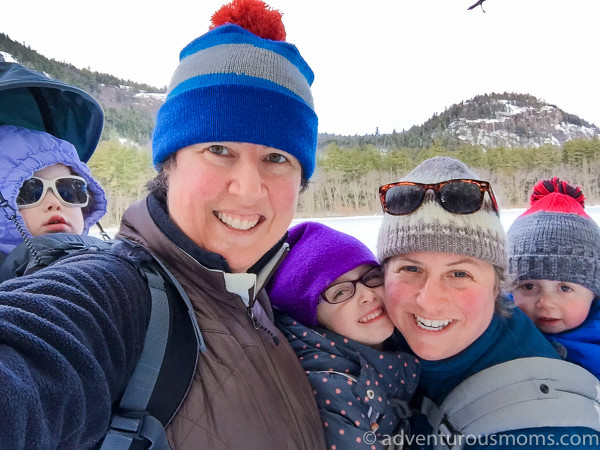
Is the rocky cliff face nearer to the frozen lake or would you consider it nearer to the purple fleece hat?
the frozen lake

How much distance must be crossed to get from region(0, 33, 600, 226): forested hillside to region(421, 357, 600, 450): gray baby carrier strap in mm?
2241

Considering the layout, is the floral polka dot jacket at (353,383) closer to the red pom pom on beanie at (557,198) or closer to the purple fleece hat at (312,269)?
the purple fleece hat at (312,269)

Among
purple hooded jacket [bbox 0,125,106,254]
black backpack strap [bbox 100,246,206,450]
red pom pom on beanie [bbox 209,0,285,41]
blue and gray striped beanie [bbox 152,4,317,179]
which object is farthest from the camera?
purple hooded jacket [bbox 0,125,106,254]

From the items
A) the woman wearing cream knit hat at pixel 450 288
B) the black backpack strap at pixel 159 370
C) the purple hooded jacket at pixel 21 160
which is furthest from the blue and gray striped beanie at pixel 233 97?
the purple hooded jacket at pixel 21 160

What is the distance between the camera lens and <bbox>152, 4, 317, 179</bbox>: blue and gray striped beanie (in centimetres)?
86

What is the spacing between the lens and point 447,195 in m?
1.20

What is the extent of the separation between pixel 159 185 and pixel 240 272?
0.30 meters

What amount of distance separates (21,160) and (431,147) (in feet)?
11.7

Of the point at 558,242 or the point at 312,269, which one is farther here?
the point at 558,242

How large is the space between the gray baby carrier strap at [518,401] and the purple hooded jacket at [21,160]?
1.48 metres

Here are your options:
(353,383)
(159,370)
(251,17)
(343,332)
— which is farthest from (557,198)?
(159,370)

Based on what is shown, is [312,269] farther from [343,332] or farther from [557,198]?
[557,198]

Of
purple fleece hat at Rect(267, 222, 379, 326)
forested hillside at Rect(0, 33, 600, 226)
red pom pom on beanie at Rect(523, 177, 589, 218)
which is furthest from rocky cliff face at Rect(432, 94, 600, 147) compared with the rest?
purple fleece hat at Rect(267, 222, 379, 326)

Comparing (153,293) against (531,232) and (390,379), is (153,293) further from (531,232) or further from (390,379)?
(531,232)
